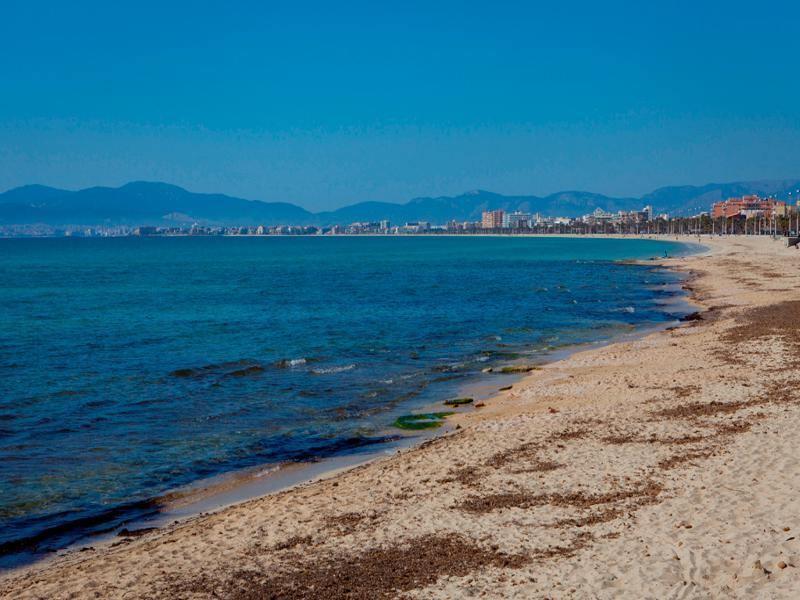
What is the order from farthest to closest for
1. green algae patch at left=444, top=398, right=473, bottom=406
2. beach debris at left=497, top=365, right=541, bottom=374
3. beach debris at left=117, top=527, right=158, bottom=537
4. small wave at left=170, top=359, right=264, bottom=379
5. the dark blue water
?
small wave at left=170, top=359, right=264, bottom=379 → beach debris at left=497, top=365, right=541, bottom=374 → green algae patch at left=444, top=398, right=473, bottom=406 → the dark blue water → beach debris at left=117, top=527, right=158, bottom=537

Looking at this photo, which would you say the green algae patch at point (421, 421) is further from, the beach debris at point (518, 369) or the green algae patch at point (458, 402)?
the beach debris at point (518, 369)

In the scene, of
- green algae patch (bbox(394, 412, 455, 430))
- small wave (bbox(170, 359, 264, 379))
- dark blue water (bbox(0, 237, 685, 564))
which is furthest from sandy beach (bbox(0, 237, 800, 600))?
small wave (bbox(170, 359, 264, 379))

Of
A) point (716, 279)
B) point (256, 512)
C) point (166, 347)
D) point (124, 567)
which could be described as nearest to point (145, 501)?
point (256, 512)

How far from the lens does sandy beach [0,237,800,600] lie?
941 centimetres

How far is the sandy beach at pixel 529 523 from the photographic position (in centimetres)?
941

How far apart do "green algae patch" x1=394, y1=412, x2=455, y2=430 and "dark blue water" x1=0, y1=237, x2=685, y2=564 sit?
55cm

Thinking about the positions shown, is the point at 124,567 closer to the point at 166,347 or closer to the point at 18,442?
the point at 18,442

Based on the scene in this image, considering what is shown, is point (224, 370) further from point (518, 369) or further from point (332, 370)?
point (518, 369)

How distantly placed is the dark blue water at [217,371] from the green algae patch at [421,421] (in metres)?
0.55

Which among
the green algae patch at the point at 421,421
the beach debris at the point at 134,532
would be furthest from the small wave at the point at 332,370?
the beach debris at the point at 134,532

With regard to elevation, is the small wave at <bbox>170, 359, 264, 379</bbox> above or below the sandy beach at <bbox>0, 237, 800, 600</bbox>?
below

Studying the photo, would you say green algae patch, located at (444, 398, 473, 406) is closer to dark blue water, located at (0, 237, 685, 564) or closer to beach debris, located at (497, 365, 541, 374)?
dark blue water, located at (0, 237, 685, 564)

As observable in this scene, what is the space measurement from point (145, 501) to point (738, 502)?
10581 mm

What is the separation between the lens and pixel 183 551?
1156 cm
